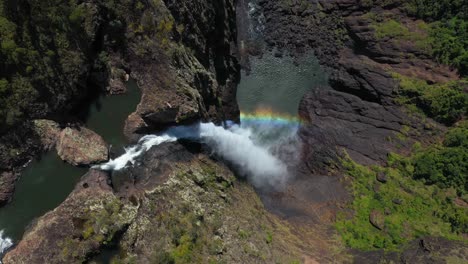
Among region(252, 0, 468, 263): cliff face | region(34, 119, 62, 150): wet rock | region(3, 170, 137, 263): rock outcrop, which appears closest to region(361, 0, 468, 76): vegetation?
region(252, 0, 468, 263): cliff face

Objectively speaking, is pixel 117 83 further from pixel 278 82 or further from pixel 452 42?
pixel 452 42

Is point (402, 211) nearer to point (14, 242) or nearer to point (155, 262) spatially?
point (155, 262)

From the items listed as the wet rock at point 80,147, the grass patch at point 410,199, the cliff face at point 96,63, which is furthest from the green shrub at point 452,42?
the wet rock at point 80,147

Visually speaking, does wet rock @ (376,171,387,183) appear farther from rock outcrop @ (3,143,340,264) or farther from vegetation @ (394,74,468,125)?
rock outcrop @ (3,143,340,264)

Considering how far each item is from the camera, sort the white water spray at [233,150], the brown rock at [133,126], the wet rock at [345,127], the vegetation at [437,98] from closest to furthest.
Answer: the white water spray at [233,150]
the brown rock at [133,126]
the vegetation at [437,98]
the wet rock at [345,127]

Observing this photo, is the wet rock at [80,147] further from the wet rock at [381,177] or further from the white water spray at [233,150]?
the wet rock at [381,177]
